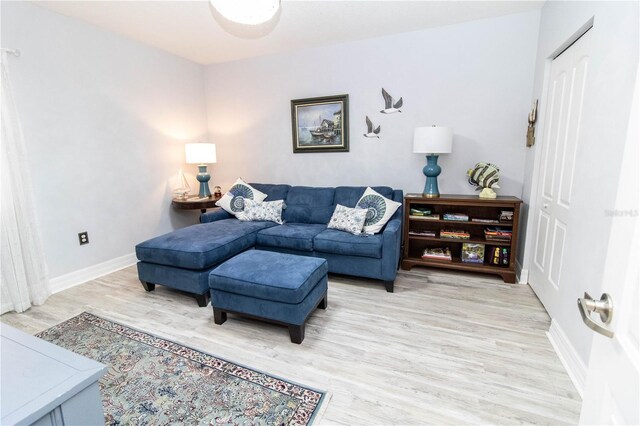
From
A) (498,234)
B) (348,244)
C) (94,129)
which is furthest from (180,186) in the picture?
(498,234)

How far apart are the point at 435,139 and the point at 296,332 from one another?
2147 millimetres

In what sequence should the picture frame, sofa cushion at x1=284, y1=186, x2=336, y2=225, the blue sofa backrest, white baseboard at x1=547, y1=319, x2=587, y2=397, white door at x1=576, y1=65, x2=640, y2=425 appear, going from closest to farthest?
white door at x1=576, y1=65, x2=640, y2=425, white baseboard at x1=547, y1=319, x2=587, y2=397, the blue sofa backrest, sofa cushion at x1=284, y1=186, x2=336, y2=225, the picture frame

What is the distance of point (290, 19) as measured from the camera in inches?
114

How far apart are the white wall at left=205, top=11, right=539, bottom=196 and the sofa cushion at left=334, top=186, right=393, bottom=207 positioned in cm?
29

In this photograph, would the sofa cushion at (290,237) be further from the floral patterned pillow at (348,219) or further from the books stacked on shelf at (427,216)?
the books stacked on shelf at (427,216)

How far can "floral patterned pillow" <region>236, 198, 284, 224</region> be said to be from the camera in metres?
3.52

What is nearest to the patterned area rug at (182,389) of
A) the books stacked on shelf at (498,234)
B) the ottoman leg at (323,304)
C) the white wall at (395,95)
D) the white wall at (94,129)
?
the ottoman leg at (323,304)

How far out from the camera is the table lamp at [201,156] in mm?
3861

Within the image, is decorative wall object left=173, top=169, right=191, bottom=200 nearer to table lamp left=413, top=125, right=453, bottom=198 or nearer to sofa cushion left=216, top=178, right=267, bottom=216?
sofa cushion left=216, top=178, right=267, bottom=216

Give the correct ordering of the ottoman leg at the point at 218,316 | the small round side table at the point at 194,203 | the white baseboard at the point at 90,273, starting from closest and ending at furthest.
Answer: the ottoman leg at the point at 218,316 < the white baseboard at the point at 90,273 < the small round side table at the point at 194,203

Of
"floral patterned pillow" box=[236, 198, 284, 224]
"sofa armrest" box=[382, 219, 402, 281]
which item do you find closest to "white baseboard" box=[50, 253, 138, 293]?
"floral patterned pillow" box=[236, 198, 284, 224]

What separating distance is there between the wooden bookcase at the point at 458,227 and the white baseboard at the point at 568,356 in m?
0.95

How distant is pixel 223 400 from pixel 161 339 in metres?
0.78

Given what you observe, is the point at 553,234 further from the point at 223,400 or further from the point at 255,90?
the point at 255,90
